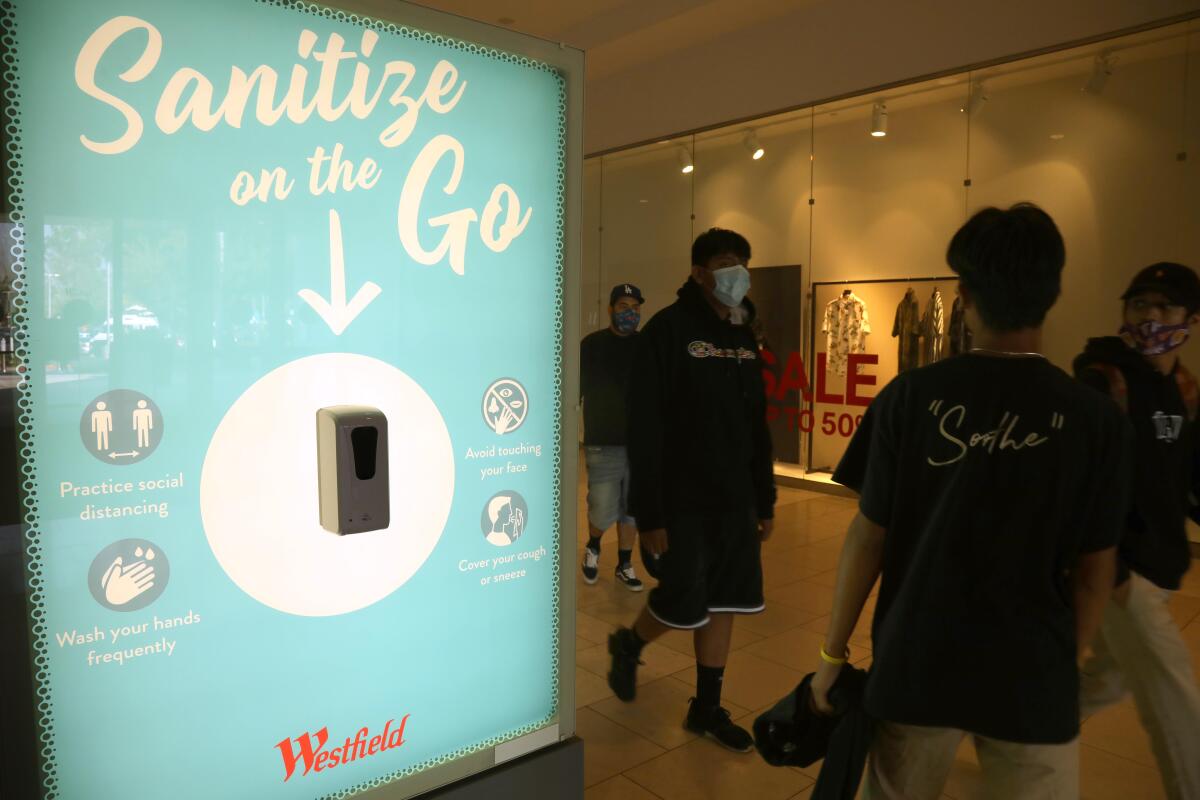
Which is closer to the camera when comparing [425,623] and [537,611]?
[425,623]

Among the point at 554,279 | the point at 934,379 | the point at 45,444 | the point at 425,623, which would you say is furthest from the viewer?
the point at 554,279

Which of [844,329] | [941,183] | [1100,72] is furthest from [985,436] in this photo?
[844,329]

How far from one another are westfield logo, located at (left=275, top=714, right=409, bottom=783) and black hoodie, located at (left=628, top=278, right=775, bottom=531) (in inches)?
49.6

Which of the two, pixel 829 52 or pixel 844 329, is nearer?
pixel 829 52

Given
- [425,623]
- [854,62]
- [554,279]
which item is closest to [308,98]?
[554,279]

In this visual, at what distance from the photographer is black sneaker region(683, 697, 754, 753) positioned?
2734 mm

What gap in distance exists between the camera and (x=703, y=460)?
271cm

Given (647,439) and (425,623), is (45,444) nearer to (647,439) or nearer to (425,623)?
(425,623)

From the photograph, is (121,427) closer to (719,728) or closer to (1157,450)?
(719,728)

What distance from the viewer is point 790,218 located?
7688mm

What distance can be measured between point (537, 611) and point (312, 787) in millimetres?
538

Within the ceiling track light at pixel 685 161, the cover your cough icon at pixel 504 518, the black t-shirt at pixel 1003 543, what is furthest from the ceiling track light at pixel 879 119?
the cover your cough icon at pixel 504 518

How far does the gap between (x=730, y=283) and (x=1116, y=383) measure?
3.79ft

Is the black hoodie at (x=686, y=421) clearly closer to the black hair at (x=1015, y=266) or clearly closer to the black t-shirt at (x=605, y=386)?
the black hair at (x=1015, y=266)
